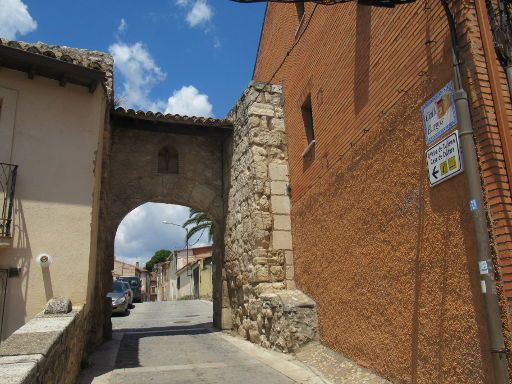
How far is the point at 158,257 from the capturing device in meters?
62.9

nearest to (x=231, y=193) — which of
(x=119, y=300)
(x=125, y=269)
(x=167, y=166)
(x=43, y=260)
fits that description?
(x=167, y=166)

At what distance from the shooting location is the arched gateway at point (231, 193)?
8.56m

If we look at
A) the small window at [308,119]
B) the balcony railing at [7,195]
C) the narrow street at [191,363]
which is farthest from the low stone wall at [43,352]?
the small window at [308,119]

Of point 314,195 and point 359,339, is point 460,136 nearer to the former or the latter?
point 359,339

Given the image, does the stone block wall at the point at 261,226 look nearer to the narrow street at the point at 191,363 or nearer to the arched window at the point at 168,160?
the narrow street at the point at 191,363

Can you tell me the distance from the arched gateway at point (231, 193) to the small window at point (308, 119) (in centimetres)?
110

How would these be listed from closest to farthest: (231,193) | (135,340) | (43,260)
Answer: (43,260) → (135,340) → (231,193)

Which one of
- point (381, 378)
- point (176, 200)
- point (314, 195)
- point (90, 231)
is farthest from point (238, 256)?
point (381, 378)

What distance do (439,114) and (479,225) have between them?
1229 mm

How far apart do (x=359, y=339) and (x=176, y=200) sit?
6.33 m

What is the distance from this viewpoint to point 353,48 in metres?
6.30

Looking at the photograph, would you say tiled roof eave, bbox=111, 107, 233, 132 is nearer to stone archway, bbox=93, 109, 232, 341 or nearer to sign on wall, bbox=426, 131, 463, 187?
stone archway, bbox=93, 109, 232, 341

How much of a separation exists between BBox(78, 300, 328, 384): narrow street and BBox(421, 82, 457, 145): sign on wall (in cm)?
342

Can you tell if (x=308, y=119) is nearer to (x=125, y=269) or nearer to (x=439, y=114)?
(x=439, y=114)
